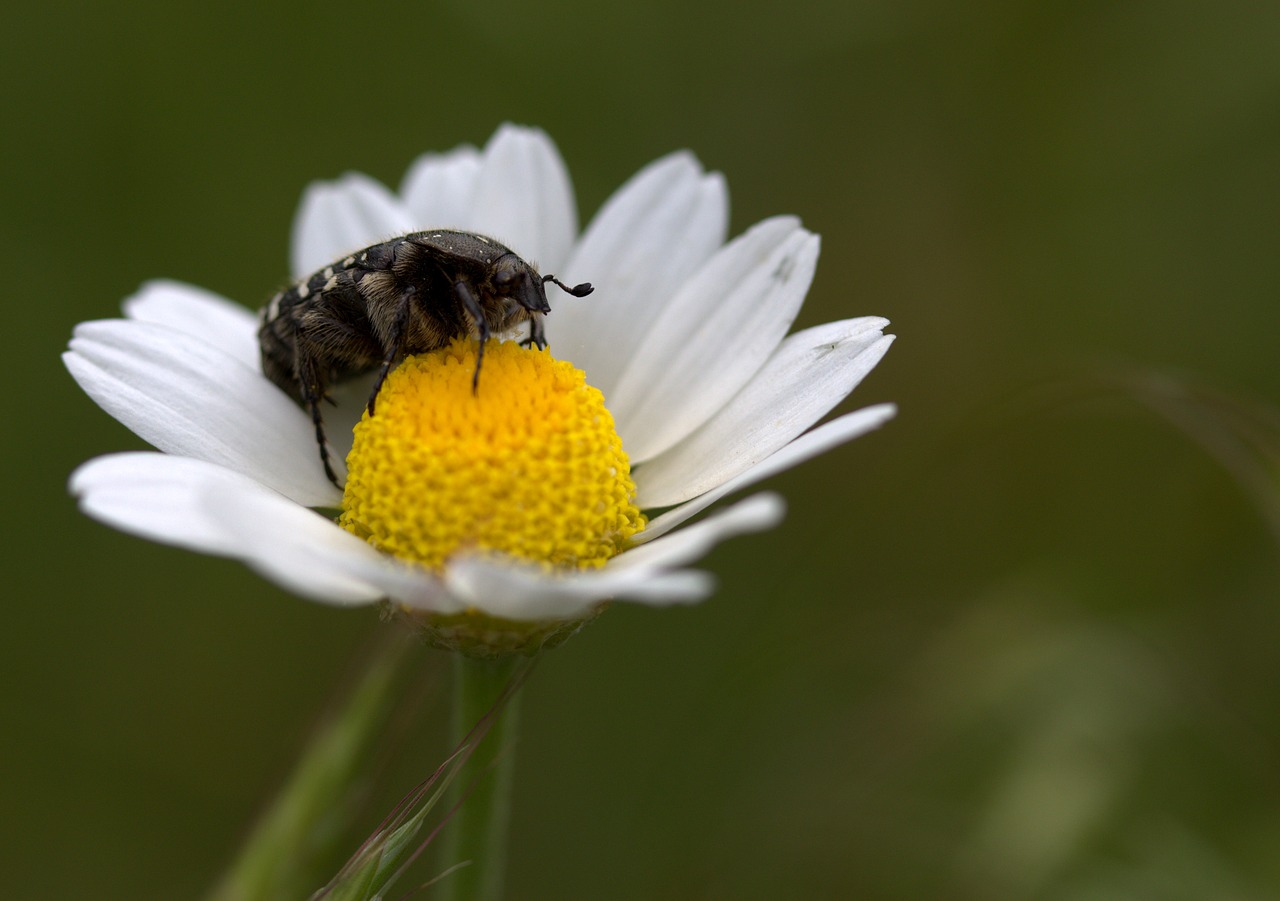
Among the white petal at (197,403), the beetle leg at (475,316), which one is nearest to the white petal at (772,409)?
the beetle leg at (475,316)

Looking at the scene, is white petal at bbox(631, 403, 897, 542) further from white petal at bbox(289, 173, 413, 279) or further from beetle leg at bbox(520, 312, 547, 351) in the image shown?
white petal at bbox(289, 173, 413, 279)

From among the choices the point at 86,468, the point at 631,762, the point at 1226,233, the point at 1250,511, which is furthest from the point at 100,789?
the point at 1226,233

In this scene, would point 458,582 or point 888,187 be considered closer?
point 458,582

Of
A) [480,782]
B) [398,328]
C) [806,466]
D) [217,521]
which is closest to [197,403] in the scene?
[398,328]

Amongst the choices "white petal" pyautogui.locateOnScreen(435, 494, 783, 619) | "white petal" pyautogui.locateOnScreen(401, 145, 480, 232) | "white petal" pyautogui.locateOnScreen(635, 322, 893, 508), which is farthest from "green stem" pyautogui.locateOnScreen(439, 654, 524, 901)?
"white petal" pyautogui.locateOnScreen(401, 145, 480, 232)

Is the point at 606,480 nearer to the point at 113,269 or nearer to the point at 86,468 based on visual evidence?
the point at 86,468
